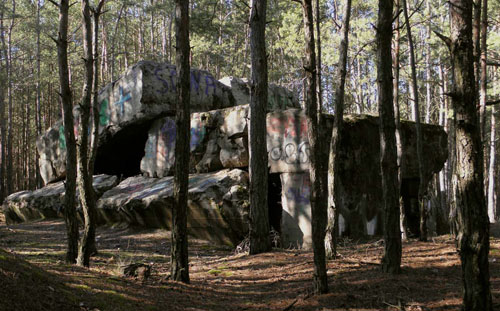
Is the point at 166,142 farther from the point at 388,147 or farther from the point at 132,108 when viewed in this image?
the point at 388,147

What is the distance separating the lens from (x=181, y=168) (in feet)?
22.3

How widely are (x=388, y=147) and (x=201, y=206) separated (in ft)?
20.1

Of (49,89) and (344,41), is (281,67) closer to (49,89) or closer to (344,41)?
(49,89)

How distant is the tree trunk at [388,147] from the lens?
6.37 m

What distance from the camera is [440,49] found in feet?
70.3

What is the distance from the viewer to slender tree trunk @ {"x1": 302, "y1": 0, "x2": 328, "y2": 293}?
5.65 m

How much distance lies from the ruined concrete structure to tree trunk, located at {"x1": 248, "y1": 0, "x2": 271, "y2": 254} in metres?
1.43

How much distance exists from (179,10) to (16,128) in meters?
32.4

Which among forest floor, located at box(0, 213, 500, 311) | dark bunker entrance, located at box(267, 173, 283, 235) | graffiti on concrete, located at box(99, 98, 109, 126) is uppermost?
graffiti on concrete, located at box(99, 98, 109, 126)

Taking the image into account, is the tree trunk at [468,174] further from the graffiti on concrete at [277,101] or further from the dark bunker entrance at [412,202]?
the graffiti on concrete at [277,101]

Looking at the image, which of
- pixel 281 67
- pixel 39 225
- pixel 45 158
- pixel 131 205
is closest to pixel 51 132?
pixel 45 158

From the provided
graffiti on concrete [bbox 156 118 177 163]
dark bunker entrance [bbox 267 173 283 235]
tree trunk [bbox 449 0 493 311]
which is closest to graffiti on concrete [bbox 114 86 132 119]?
graffiti on concrete [bbox 156 118 177 163]

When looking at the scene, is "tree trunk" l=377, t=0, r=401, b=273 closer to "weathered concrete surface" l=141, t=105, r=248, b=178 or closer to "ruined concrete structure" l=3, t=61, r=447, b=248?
"ruined concrete structure" l=3, t=61, r=447, b=248

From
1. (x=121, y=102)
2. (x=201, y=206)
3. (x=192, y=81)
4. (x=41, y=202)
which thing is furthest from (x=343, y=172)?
(x=41, y=202)
